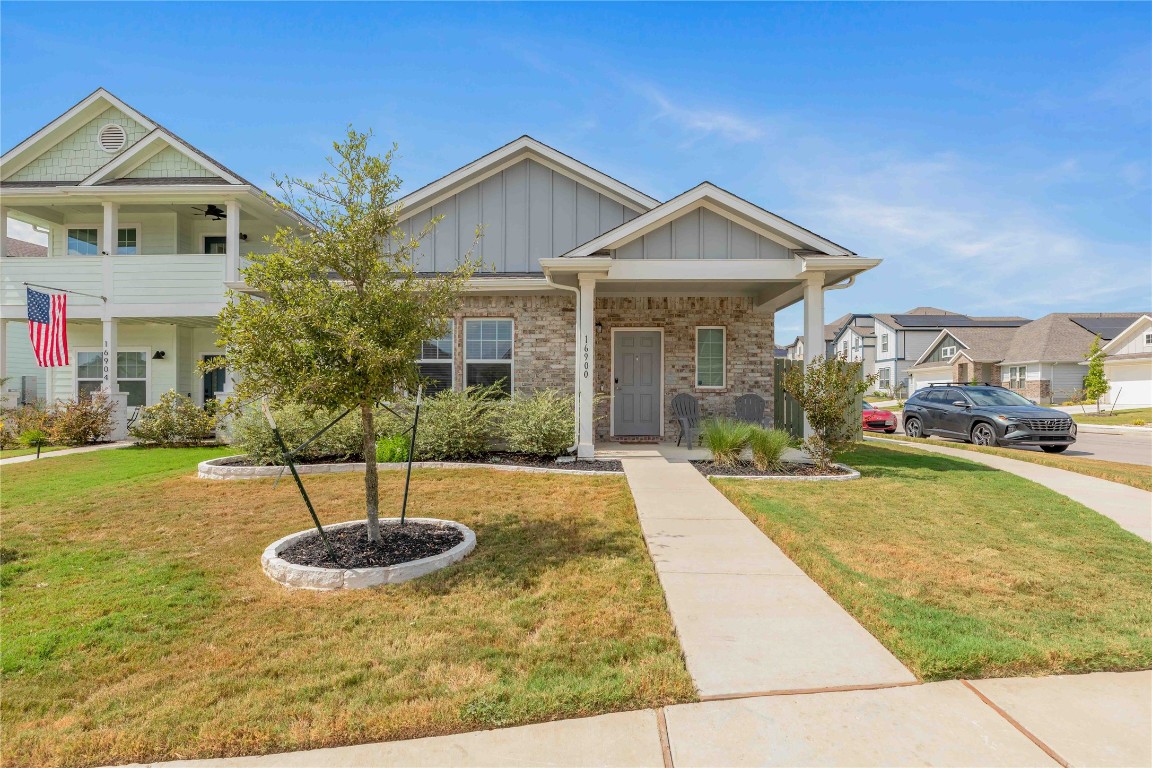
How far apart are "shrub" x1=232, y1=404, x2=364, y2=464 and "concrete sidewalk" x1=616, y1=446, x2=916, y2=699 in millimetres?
5588

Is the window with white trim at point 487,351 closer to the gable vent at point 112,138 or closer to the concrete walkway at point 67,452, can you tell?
the concrete walkway at point 67,452

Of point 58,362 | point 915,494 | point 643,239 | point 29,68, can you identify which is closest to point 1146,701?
point 915,494

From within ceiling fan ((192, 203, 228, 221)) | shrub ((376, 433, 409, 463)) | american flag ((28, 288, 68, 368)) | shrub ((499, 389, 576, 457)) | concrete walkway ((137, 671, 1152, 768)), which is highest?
ceiling fan ((192, 203, 228, 221))

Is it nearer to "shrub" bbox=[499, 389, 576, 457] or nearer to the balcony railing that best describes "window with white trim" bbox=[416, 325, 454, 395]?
"shrub" bbox=[499, 389, 576, 457]

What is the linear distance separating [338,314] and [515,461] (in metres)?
5.11

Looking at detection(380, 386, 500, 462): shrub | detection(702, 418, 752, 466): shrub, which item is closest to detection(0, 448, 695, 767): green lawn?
detection(380, 386, 500, 462): shrub

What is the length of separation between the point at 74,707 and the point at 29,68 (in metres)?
10.6

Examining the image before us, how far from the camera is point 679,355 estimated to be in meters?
11.7

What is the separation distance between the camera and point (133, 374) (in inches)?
565

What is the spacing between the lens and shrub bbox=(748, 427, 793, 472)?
8398mm

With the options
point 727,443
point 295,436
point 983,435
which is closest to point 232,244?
point 295,436

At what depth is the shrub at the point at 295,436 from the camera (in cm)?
870

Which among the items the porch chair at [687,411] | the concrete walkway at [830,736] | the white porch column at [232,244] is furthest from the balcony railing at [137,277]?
the concrete walkway at [830,736]

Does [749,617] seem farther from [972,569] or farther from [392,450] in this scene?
[392,450]
